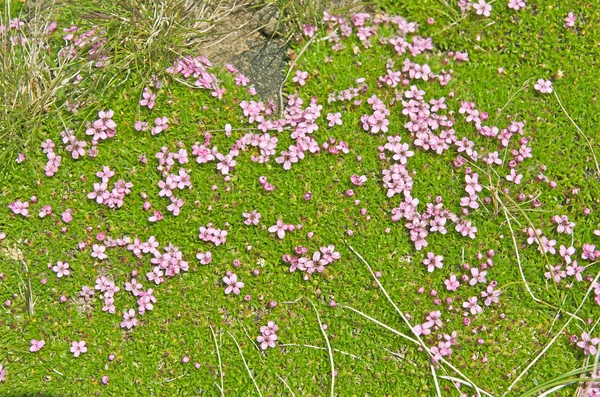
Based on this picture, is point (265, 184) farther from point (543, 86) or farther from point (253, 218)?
point (543, 86)

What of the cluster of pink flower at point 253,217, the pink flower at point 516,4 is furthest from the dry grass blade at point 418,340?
the pink flower at point 516,4

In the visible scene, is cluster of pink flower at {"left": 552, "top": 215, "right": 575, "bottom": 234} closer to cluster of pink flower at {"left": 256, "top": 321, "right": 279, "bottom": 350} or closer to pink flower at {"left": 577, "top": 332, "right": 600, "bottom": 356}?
pink flower at {"left": 577, "top": 332, "right": 600, "bottom": 356}

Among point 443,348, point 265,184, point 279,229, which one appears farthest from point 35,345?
point 443,348

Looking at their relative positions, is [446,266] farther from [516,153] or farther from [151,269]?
[151,269]

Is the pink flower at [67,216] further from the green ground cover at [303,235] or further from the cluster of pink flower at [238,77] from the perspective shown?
the cluster of pink flower at [238,77]

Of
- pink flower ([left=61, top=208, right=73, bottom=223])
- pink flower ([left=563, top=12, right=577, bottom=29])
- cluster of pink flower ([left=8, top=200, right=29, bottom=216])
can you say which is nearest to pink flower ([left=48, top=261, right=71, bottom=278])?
pink flower ([left=61, top=208, right=73, bottom=223])

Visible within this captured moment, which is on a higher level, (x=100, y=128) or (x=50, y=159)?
(x=100, y=128)

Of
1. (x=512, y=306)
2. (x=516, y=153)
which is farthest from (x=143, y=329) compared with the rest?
(x=516, y=153)
